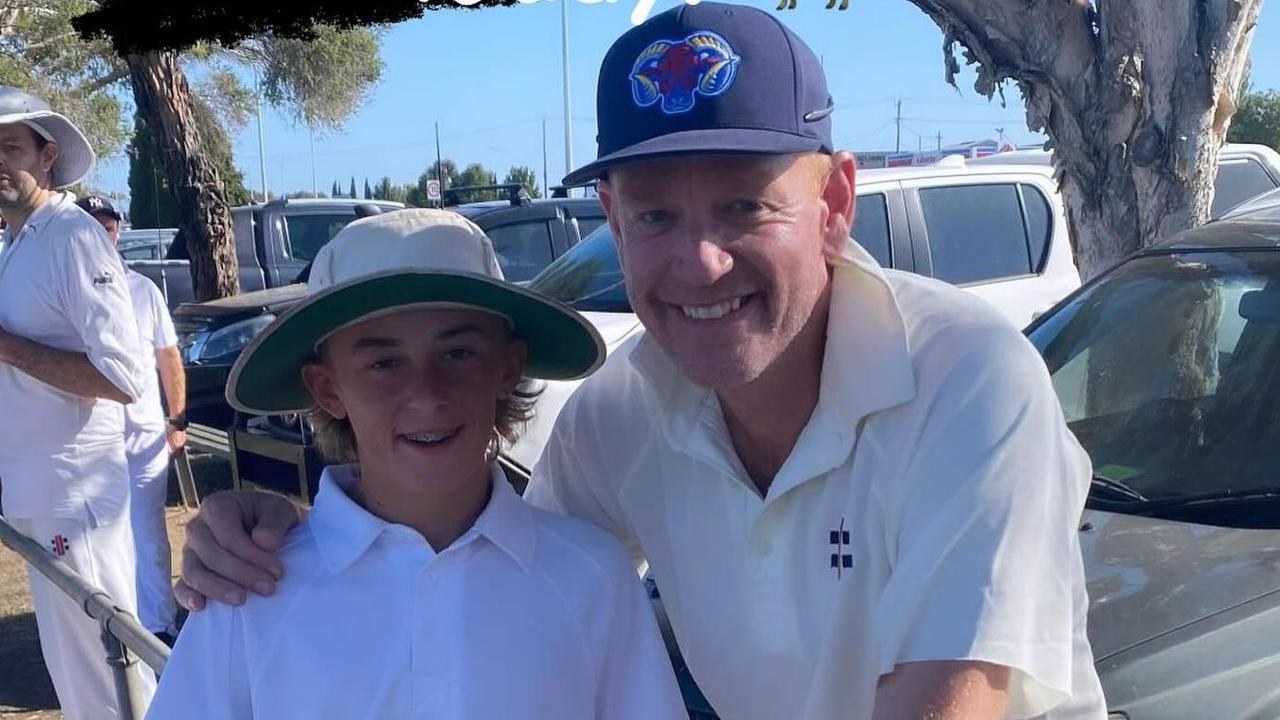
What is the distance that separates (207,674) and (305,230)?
1107cm

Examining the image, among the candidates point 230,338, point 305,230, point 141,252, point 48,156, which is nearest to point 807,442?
point 48,156

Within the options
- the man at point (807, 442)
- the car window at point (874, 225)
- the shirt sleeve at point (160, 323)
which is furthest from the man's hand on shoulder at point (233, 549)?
the car window at point (874, 225)

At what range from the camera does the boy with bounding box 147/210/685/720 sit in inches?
65.9

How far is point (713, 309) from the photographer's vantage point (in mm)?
1782

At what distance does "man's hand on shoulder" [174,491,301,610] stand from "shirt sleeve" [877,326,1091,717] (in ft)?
2.92

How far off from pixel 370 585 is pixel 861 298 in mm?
862

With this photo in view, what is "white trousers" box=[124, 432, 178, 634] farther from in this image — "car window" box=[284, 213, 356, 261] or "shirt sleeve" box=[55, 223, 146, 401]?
"car window" box=[284, 213, 356, 261]

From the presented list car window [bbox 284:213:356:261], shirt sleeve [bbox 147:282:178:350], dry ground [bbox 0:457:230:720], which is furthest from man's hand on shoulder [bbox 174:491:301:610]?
car window [bbox 284:213:356:261]

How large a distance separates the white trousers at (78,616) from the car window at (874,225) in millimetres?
4215

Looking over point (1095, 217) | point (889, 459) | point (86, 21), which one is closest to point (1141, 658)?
point (889, 459)

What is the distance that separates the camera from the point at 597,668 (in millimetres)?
1795

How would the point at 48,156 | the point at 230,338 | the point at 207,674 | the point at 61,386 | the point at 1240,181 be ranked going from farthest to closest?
the point at 1240,181
the point at 230,338
the point at 48,156
the point at 61,386
the point at 207,674

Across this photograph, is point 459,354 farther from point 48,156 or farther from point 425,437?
point 48,156

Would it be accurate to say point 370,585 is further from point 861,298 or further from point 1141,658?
point 1141,658
